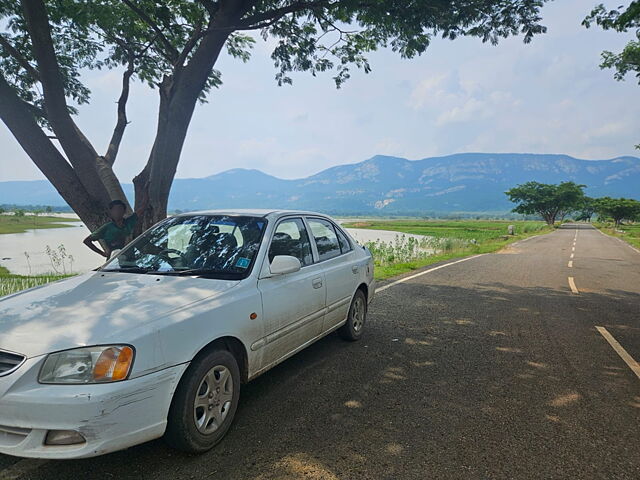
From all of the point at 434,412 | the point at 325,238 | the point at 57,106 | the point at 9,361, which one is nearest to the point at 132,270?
the point at 9,361

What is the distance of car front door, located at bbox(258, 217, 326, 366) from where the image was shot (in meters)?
3.15

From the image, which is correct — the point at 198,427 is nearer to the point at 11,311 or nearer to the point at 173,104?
the point at 11,311

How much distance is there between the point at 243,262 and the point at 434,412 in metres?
2.02

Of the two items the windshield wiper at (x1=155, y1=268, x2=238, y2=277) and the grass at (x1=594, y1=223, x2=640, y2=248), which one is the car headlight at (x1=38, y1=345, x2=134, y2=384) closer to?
the windshield wiper at (x1=155, y1=268, x2=238, y2=277)

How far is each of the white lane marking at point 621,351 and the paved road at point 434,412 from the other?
0.20ft

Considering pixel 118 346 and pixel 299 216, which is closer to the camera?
pixel 118 346

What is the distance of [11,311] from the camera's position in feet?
8.11

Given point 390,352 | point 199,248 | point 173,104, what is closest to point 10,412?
point 199,248

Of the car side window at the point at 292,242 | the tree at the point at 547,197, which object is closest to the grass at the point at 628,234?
the tree at the point at 547,197

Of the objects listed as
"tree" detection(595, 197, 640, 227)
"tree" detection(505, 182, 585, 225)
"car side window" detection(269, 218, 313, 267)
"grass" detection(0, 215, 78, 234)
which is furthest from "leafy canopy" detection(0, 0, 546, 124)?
"tree" detection(595, 197, 640, 227)

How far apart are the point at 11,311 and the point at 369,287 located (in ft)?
12.9

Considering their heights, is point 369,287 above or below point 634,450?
above

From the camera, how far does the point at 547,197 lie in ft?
213

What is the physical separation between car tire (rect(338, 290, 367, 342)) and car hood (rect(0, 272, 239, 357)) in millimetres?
2192
